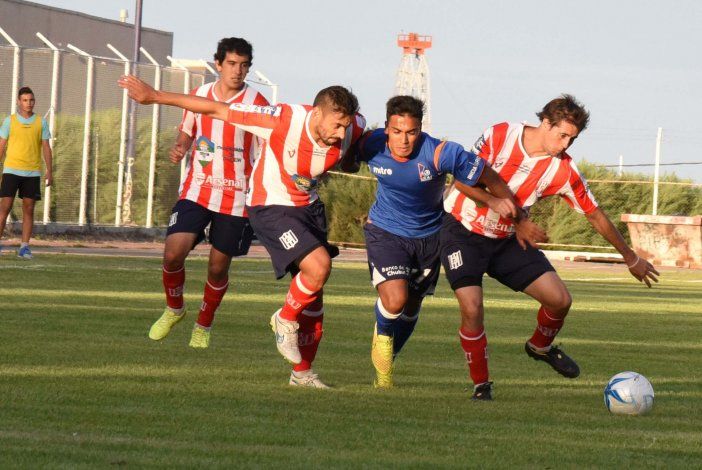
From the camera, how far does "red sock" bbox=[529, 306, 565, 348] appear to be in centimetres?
964

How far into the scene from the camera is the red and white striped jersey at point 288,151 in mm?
8812

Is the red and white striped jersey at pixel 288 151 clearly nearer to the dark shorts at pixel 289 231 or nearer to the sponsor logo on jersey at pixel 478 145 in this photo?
the dark shorts at pixel 289 231

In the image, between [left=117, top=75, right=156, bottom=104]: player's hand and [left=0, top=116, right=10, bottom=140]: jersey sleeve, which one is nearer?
[left=117, top=75, right=156, bottom=104]: player's hand

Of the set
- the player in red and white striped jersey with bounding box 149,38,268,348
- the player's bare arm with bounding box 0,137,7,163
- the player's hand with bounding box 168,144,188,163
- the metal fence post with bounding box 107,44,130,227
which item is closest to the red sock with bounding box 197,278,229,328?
the player in red and white striped jersey with bounding box 149,38,268,348

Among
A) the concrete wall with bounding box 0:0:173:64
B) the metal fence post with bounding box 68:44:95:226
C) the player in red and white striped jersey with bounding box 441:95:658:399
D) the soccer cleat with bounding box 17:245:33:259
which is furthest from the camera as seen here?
the concrete wall with bounding box 0:0:173:64

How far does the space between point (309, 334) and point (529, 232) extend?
152 cm

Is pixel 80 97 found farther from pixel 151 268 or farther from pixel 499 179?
pixel 499 179

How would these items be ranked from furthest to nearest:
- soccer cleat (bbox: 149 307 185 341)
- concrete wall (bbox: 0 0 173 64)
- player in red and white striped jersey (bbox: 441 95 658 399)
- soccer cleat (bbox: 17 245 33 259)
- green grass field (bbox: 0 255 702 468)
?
concrete wall (bbox: 0 0 173 64) < soccer cleat (bbox: 17 245 33 259) < soccer cleat (bbox: 149 307 185 341) < player in red and white striped jersey (bbox: 441 95 658 399) < green grass field (bbox: 0 255 702 468)

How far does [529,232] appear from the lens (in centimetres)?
852

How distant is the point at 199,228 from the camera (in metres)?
10.7

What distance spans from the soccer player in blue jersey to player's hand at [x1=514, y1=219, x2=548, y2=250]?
0.15m

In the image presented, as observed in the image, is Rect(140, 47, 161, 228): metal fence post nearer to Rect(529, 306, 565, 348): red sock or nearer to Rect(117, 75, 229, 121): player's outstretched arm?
Rect(529, 306, 565, 348): red sock

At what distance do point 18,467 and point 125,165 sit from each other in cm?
2524

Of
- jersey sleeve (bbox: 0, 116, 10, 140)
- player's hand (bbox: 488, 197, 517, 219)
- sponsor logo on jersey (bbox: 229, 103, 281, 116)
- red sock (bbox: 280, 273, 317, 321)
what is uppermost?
sponsor logo on jersey (bbox: 229, 103, 281, 116)
